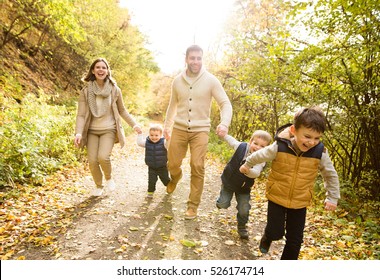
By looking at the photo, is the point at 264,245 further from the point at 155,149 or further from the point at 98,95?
the point at 98,95

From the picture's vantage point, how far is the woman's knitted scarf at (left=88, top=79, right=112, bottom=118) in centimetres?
470

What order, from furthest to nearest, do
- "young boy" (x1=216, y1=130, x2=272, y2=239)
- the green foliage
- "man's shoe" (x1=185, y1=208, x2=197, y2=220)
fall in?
the green foliage, "man's shoe" (x1=185, y1=208, x2=197, y2=220), "young boy" (x1=216, y1=130, x2=272, y2=239)

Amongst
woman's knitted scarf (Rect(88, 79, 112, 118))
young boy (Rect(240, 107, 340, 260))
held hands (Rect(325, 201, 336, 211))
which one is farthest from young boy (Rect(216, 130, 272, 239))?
woman's knitted scarf (Rect(88, 79, 112, 118))

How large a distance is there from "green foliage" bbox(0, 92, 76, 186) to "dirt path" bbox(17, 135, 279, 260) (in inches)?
38.1

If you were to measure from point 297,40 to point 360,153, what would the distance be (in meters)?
2.89

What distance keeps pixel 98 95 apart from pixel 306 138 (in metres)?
3.48

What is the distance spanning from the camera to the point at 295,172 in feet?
9.53

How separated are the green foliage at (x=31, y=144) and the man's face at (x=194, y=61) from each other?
137 inches

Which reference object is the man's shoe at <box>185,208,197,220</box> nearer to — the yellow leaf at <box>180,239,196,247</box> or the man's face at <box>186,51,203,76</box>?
the yellow leaf at <box>180,239,196,247</box>

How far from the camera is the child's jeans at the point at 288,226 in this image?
2.98 m

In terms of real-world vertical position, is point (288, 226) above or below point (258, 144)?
below

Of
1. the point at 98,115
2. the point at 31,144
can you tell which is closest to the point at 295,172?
the point at 98,115

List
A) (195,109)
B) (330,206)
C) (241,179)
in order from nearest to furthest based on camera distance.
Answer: (330,206), (241,179), (195,109)

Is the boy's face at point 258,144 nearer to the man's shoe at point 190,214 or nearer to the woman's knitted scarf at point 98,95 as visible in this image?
the man's shoe at point 190,214
